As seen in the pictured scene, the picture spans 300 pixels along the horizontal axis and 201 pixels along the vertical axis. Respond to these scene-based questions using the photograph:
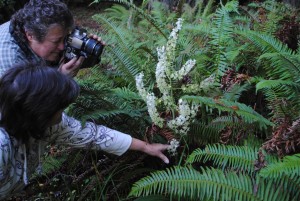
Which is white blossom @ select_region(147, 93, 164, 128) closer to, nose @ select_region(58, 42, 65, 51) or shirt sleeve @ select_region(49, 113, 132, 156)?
shirt sleeve @ select_region(49, 113, 132, 156)

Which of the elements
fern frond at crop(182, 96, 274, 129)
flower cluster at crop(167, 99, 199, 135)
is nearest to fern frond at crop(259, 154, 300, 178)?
fern frond at crop(182, 96, 274, 129)

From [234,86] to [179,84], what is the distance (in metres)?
0.40

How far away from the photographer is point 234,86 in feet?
9.54

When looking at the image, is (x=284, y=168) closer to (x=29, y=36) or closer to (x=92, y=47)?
(x=92, y=47)

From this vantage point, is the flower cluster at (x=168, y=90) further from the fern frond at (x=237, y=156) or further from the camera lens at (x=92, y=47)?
the camera lens at (x=92, y=47)

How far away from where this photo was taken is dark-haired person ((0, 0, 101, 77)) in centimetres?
296

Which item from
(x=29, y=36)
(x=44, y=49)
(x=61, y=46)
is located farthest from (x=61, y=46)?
(x=29, y=36)

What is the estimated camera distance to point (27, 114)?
195 cm

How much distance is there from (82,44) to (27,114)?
4.06ft

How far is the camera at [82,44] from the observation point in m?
3.06

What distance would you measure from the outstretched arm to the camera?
2.73ft

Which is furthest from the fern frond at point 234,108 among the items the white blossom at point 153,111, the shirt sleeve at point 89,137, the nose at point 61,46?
the nose at point 61,46

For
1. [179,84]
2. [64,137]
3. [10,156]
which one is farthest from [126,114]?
[10,156]

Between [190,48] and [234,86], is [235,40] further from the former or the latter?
[234,86]
